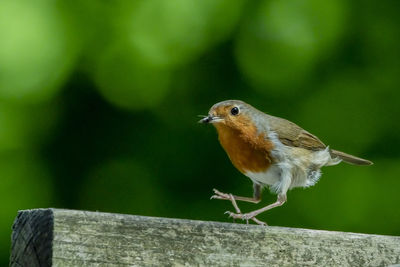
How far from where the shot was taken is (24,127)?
5.25m

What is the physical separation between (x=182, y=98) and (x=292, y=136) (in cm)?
110

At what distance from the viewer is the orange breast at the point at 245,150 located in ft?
14.5

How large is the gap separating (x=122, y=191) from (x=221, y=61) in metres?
1.30

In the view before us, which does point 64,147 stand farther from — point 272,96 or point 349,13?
point 349,13

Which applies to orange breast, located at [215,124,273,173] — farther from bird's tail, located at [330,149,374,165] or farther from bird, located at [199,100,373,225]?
bird's tail, located at [330,149,374,165]

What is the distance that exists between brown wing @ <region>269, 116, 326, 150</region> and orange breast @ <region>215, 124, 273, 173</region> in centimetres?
27

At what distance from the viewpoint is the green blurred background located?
17.1 feet

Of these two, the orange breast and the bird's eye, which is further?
the bird's eye

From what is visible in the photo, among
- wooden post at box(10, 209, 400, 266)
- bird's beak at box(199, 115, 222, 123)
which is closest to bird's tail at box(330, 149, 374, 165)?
bird's beak at box(199, 115, 222, 123)

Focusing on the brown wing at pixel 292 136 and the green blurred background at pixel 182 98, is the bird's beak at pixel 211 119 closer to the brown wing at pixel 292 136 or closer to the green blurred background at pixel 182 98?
the brown wing at pixel 292 136

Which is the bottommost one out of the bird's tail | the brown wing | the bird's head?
the bird's tail

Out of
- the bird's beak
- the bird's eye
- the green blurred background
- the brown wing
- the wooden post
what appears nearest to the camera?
the wooden post

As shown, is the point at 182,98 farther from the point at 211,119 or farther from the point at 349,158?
the point at 349,158

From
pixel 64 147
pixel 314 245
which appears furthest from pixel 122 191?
pixel 314 245
